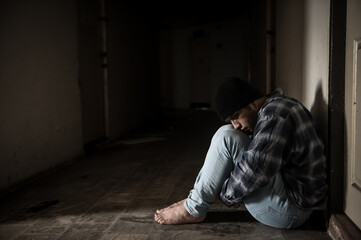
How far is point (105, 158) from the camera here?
13.9 feet

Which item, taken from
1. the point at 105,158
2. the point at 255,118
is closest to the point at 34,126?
the point at 105,158

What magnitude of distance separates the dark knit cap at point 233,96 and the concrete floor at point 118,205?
0.65 meters

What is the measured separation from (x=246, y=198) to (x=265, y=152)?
30 cm

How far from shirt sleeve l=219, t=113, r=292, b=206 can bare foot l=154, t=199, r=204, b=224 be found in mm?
443

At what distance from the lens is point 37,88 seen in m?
3.43

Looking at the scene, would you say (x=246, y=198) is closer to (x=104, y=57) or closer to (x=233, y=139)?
(x=233, y=139)

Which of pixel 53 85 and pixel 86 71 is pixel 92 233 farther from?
pixel 86 71

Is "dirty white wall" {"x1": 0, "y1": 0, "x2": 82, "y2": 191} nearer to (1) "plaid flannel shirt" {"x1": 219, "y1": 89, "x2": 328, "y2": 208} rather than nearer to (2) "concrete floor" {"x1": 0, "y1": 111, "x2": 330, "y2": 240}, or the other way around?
(2) "concrete floor" {"x1": 0, "y1": 111, "x2": 330, "y2": 240}

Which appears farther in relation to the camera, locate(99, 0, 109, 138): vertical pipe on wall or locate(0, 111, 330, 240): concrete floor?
locate(99, 0, 109, 138): vertical pipe on wall

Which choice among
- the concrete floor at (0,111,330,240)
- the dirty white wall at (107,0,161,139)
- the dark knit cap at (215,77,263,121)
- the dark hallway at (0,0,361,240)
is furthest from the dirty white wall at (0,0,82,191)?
the dark knit cap at (215,77,263,121)

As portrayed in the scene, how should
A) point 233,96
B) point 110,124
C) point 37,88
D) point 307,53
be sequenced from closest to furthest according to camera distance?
point 233,96, point 307,53, point 37,88, point 110,124

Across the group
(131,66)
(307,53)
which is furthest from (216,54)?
(307,53)

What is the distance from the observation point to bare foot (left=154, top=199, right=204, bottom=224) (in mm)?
2073

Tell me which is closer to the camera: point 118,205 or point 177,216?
point 177,216
